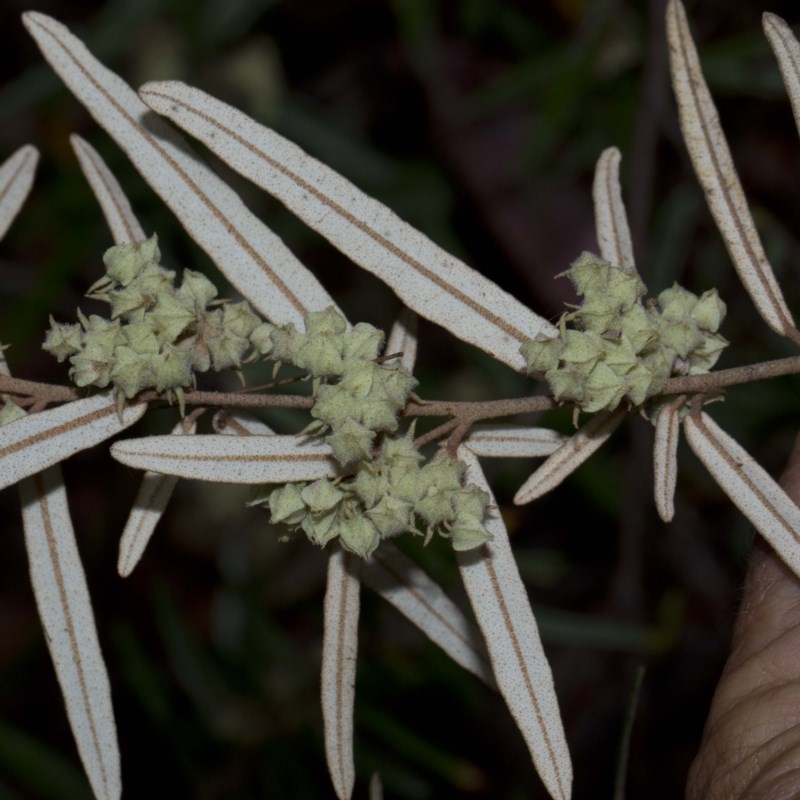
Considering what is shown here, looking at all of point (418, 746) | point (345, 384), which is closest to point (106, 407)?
point (345, 384)

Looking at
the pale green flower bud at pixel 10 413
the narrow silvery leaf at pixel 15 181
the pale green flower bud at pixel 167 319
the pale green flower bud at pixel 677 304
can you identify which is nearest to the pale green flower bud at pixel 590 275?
the pale green flower bud at pixel 677 304

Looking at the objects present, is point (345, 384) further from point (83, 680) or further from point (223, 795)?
point (223, 795)

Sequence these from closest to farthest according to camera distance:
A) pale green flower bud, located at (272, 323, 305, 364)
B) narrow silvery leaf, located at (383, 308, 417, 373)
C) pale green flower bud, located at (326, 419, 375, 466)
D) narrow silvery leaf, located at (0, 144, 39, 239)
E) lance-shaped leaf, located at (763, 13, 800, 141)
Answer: pale green flower bud, located at (326, 419, 375, 466) → pale green flower bud, located at (272, 323, 305, 364) → lance-shaped leaf, located at (763, 13, 800, 141) → narrow silvery leaf, located at (383, 308, 417, 373) → narrow silvery leaf, located at (0, 144, 39, 239)

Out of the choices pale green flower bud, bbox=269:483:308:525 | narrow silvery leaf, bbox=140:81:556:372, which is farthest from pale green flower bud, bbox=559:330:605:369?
pale green flower bud, bbox=269:483:308:525

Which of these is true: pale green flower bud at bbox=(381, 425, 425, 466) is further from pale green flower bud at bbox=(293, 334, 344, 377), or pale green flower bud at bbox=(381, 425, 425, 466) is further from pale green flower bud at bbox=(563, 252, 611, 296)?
pale green flower bud at bbox=(563, 252, 611, 296)

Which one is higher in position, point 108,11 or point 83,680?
point 108,11

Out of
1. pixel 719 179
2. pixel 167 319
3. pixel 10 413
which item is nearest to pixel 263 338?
pixel 167 319
